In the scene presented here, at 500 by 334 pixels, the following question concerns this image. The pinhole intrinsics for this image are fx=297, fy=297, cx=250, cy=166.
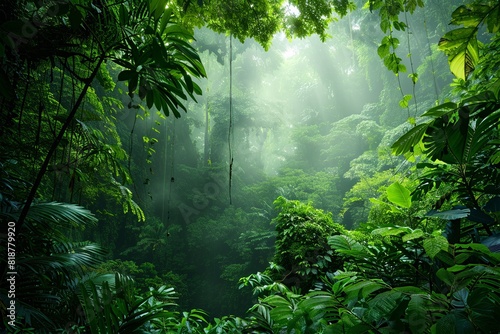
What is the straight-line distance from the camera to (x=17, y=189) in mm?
1686

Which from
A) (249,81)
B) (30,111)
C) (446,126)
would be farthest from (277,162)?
(446,126)

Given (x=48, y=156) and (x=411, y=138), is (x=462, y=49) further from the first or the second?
(x=48, y=156)

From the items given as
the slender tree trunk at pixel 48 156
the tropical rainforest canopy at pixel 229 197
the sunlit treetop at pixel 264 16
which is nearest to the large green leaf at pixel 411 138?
the tropical rainforest canopy at pixel 229 197

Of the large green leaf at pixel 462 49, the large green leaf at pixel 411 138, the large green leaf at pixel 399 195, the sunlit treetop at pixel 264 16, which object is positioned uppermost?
the sunlit treetop at pixel 264 16

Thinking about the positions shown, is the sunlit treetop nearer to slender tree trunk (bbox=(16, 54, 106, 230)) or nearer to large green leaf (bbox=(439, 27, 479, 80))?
slender tree trunk (bbox=(16, 54, 106, 230))

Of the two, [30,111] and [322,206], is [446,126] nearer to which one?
[30,111]

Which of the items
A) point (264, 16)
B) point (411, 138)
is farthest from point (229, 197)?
point (411, 138)

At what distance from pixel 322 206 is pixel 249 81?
8.57 m

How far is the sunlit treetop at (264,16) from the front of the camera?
1.77m

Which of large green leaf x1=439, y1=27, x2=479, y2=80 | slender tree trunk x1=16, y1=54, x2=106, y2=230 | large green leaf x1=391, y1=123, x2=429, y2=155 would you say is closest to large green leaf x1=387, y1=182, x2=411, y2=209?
large green leaf x1=391, y1=123, x2=429, y2=155

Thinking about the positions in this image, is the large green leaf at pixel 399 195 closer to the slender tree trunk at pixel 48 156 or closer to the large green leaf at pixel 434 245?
the large green leaf at pixel 434 245

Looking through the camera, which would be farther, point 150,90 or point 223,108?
point 223,108

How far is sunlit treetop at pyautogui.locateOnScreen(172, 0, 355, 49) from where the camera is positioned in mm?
1769

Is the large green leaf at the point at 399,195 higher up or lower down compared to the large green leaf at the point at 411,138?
lower down
